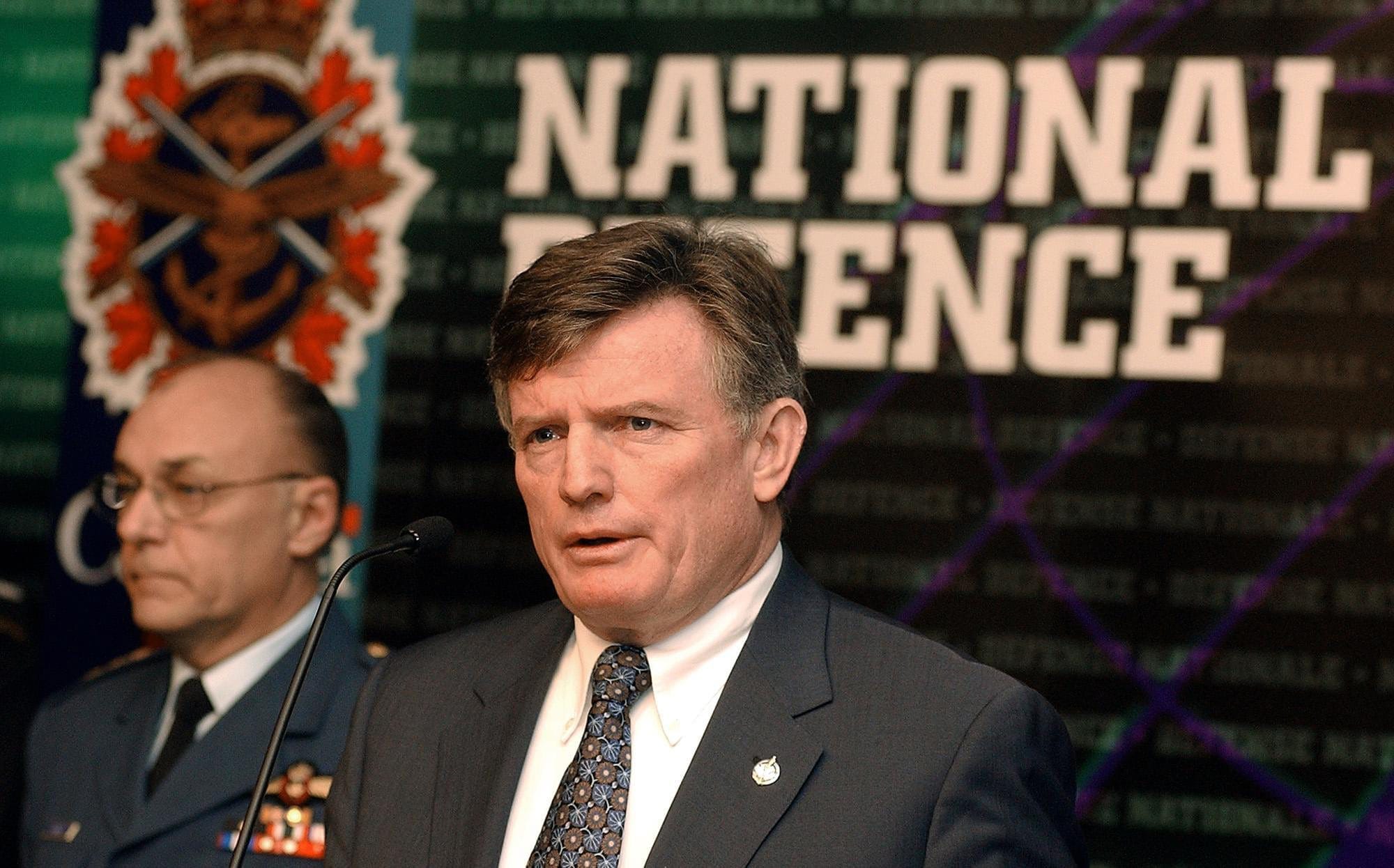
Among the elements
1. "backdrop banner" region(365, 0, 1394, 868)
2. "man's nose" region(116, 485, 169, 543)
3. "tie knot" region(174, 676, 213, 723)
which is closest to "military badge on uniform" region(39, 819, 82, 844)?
"tie knot" region(174, 676, 213, 723)

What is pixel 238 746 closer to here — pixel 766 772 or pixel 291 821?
pixel 291 821

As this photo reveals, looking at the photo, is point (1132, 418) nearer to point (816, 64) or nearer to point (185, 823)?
point (816, 64)

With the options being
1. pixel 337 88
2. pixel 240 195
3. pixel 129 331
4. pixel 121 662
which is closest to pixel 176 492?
pixel 121 662

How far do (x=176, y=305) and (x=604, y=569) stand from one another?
2.12 meters

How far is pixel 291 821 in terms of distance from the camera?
3.07m

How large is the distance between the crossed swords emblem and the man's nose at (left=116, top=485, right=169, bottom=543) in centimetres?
70

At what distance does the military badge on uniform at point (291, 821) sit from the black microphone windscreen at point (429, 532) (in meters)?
0.98

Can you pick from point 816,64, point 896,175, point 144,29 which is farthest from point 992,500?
point 144,29

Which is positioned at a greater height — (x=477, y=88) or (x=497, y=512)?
(x=477, y=88)

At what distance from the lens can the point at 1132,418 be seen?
3.42 m

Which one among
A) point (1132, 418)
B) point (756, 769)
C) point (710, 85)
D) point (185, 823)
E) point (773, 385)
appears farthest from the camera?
point (710, 85)

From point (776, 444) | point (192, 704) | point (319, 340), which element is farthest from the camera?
point (319, 340)

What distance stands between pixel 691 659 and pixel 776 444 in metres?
0.34

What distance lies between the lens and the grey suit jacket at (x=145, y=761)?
312 centimetres
